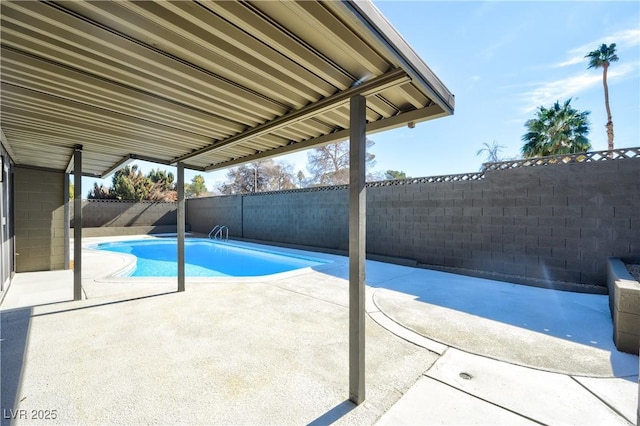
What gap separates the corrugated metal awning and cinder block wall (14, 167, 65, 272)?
3555 mm

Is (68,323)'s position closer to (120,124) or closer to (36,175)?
(120,124)

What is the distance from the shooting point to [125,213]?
14625mm


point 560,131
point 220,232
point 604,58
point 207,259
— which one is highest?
point 604,58

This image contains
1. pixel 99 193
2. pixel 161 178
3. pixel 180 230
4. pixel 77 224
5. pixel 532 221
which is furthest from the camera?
pixel 161 178

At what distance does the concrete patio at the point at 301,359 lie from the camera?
182cm

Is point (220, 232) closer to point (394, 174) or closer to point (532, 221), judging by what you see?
point (532, 221)

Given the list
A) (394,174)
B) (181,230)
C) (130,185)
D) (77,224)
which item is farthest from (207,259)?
(394,174)

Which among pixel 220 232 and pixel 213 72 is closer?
pixel 213 72

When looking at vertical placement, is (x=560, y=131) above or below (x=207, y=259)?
above

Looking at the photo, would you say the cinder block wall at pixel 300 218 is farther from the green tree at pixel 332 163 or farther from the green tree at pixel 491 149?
the green tree at pixel 491 149

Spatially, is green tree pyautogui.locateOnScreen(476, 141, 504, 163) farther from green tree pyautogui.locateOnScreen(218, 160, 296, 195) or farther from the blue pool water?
the blue pool water

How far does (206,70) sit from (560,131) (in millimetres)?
13699

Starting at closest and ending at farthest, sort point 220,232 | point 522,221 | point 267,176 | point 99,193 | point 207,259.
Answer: point 522,221, point 207,259, point 220,232, point 99,193, point 267,176

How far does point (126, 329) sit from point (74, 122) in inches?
92.4
